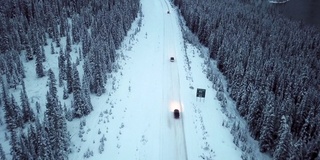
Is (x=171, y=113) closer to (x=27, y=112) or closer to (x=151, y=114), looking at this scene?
(x=151, y=114)

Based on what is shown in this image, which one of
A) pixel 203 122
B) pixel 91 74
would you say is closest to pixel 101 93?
pixel 91 74

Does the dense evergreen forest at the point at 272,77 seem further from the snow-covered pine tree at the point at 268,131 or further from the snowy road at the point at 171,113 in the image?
the snowy road at the point at 171,113

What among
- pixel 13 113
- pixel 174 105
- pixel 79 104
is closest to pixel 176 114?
pixel 174 105

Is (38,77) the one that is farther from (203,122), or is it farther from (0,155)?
(203,122)

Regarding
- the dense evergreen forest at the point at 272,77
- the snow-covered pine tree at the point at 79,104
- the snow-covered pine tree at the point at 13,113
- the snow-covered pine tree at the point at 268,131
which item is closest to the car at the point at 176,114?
the dense evergreen forest at the point at 272,77

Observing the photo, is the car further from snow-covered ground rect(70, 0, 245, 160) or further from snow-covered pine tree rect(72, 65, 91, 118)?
snow-covered pine tree rect(72, 65, 91, 118)
